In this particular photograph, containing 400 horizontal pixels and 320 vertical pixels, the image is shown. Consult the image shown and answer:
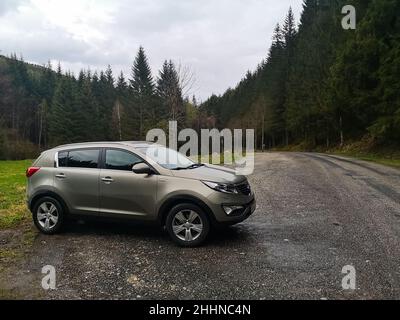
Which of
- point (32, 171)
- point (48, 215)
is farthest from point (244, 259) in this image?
point (32, 171)

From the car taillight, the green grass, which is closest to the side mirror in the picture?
the car taillight

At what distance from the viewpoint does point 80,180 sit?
7477 millimetres

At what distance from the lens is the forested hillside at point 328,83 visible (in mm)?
25484

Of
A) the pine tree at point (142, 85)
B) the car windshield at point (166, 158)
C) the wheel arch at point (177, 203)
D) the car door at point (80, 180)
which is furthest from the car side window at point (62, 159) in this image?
the pine tree at point (142, 85)

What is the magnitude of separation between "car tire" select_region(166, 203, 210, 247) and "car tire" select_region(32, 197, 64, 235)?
2.39m

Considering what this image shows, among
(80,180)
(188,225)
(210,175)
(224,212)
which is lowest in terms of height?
(188,225)

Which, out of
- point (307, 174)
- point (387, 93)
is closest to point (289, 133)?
point (387, 93)

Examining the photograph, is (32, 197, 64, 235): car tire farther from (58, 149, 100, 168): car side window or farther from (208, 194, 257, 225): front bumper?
(208, 194, 257, 225): front bumper

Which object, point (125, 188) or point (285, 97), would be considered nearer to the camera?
point (125, 188)

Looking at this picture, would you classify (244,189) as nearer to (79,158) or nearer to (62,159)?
(79,158)

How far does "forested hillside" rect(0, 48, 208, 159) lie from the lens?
46.5 m

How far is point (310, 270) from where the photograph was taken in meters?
5.51

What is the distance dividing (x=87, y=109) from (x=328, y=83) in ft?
151
